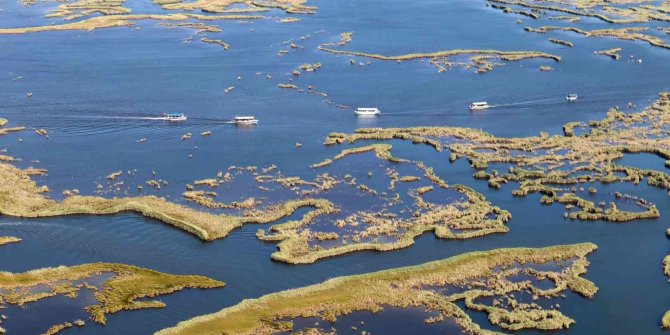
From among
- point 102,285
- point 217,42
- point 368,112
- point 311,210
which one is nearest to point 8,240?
point 102,285

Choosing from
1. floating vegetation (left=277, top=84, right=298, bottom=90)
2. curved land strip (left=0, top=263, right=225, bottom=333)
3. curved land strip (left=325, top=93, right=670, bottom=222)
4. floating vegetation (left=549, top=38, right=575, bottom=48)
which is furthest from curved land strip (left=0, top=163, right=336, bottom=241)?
floating vegetation (left=549, top=38, right=575, bottom=48)

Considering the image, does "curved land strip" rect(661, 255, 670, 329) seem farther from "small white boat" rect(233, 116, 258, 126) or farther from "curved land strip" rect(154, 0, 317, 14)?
"curved land strip" rect(154, 0, 317, 14)

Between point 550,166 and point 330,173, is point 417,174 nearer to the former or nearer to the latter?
point 330,173

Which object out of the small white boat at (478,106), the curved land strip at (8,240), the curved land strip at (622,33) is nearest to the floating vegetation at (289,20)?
the curved land strip at (622,33)

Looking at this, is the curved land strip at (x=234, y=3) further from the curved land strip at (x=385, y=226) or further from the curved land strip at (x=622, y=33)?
the curved land strip at (x=385, y=226)

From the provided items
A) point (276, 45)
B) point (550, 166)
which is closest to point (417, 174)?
point (550, 166)
